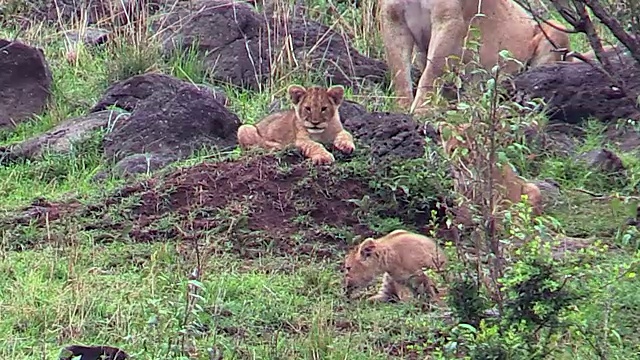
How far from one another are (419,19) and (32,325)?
5.27 meters

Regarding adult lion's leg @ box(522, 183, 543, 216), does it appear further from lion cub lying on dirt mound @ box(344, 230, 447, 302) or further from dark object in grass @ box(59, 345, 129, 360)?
dark object in grass @ box(59, 345, 129, 360)

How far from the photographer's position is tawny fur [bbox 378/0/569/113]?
1024 centimetres

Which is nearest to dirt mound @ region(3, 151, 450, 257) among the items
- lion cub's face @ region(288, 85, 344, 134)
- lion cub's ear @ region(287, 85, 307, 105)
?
lion cub's face @ region(288, 85, 344, 134)

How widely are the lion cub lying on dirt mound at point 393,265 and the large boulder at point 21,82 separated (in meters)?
5.04

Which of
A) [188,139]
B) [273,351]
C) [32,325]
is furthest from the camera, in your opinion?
[188,139]

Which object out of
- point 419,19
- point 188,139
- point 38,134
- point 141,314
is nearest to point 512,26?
point 419,19

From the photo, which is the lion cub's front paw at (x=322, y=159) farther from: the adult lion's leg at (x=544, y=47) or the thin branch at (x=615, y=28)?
the thin branch at (x=615, y=28)

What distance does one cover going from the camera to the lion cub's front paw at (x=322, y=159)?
8367mm

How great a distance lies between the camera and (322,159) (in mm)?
8375

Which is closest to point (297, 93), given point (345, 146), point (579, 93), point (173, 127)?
point (345, 146)

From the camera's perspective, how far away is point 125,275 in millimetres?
6922

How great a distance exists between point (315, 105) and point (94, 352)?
360 cm

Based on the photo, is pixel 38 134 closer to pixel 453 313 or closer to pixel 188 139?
pixel 188 139

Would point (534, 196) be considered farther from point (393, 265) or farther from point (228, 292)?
point (228, 292)
